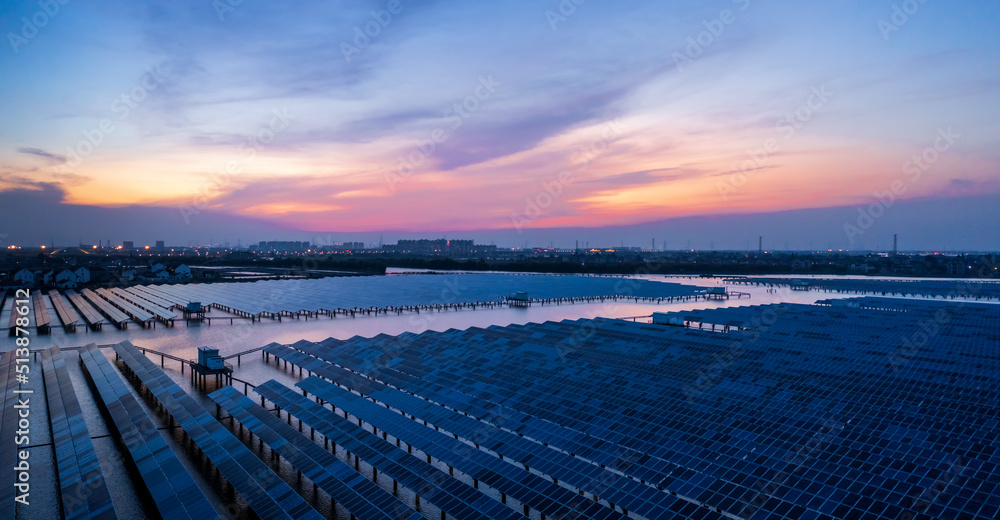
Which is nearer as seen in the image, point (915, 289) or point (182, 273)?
point (915, 289)

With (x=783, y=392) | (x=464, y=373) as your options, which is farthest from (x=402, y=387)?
(x=783, y=392)

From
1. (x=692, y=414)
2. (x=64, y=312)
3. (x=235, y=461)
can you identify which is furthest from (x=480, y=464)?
(x=64, y=312)

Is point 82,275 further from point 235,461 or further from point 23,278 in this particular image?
point 235,461

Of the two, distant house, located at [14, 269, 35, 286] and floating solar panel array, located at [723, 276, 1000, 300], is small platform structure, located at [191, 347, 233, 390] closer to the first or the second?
distant house, located at [14, 269, 35, 286]

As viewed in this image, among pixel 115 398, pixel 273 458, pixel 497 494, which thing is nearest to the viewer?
pixel 497 494

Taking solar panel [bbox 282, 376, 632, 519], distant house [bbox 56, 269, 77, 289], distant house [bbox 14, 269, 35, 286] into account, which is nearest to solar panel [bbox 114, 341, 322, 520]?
solar panel [bbox 282, 376, 632, 519]

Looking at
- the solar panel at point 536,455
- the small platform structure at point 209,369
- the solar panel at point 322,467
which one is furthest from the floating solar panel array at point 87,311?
the solar panel at point 536,455

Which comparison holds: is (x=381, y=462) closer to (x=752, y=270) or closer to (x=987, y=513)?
(x=987, y=513)
